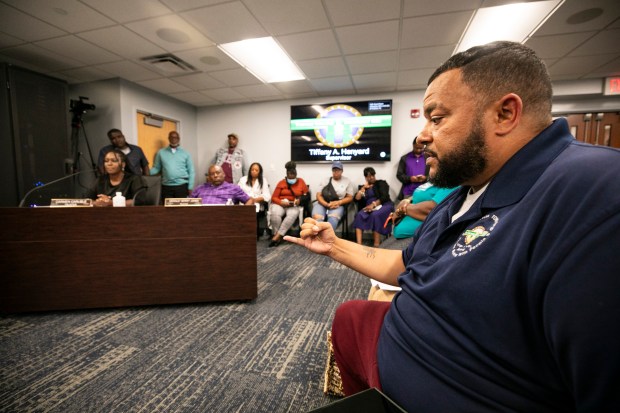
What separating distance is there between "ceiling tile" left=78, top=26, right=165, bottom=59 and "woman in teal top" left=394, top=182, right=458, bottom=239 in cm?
345

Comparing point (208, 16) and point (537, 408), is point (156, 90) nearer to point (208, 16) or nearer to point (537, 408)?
point (208, 16)

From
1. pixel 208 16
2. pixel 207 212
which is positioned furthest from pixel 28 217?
pixel 208 16

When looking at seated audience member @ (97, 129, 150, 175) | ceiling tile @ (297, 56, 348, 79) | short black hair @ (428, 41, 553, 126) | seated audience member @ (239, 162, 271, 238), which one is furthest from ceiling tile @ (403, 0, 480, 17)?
seated audience member @ (97, 129, 150, 175)

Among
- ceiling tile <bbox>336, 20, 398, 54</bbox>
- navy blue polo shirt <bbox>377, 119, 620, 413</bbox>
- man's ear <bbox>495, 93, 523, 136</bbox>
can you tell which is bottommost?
navy blue polo shirt <bbox>377, 119, 620, 413</bbox>

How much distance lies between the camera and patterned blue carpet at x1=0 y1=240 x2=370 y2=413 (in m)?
1.19

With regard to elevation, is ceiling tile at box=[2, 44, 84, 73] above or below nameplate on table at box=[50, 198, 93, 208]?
above

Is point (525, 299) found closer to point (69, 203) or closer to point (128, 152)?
point (69, 203)

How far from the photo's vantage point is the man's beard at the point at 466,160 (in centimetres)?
65

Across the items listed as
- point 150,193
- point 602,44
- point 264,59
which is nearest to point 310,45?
point 264,59

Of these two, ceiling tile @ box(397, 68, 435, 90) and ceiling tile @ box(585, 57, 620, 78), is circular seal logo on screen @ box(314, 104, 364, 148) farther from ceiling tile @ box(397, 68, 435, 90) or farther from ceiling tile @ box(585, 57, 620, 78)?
ceiling tile @ box(585, 57, 620, 78)

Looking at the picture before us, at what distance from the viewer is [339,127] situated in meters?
4.99

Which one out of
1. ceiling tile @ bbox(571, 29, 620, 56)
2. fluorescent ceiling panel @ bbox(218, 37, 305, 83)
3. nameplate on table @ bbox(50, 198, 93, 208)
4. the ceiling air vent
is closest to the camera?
nameplate on table @ bbox(50, 198, 93, 208)

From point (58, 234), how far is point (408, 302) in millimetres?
2429

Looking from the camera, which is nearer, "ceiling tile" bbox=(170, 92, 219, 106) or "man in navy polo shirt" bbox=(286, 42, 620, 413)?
"man in navy polo shirt" bbox=(286, 42, 620, 413)
